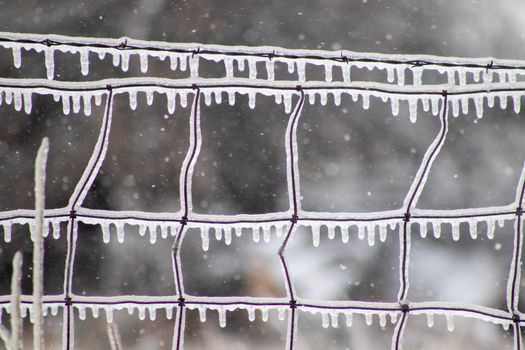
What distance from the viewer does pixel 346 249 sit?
416 centimetres

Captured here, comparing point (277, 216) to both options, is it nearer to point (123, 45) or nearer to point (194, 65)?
point (194, 65)

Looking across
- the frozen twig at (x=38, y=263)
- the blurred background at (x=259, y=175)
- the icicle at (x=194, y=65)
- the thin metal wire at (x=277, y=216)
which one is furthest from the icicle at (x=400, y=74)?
the blurred background at (x=259, y=175)

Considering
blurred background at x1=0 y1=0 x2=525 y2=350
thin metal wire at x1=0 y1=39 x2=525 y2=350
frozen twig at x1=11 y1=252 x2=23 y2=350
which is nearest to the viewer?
frozen twig at x1=11 y1=252 x2=23 y2=350

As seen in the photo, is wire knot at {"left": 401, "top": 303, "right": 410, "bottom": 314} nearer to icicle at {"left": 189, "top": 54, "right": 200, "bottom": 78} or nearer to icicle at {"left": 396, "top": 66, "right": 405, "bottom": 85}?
icicle at {"left": 396, "top": 66, "right": 405, "bottom": 85}

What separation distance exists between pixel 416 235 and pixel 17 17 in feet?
10.7

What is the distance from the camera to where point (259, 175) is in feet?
13.5

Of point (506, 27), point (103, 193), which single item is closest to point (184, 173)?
point (103, 193)

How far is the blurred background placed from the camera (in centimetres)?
398

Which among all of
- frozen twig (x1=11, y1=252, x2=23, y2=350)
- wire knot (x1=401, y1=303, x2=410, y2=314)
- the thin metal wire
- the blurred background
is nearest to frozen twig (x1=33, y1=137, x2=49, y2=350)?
frozen twig (x1=11, y1=252, x2=23, y2=350)

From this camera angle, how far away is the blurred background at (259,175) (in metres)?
3.98

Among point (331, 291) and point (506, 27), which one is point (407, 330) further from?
point (506, 27)

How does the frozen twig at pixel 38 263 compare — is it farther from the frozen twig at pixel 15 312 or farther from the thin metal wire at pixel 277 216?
the thin metal wire at pixel 277 216

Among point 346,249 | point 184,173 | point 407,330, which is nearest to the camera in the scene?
point 184,173

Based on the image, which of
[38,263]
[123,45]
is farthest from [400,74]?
[38,263]
